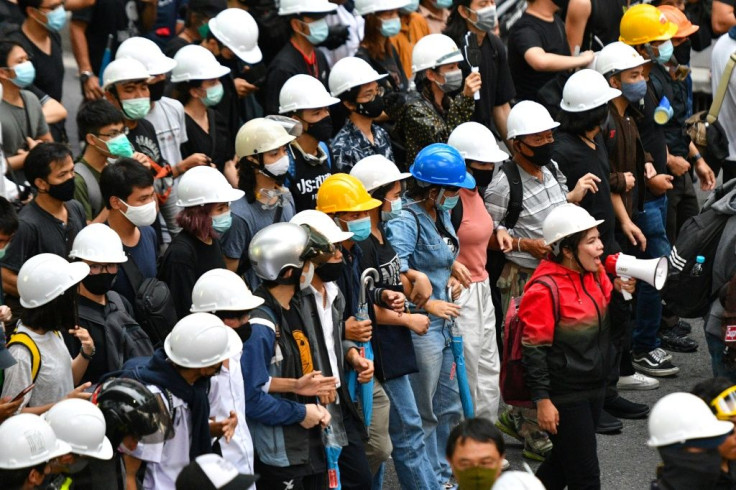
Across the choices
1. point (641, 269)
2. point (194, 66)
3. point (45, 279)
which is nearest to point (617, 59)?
point (641, 269)

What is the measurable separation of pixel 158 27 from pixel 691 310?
19.5 ft

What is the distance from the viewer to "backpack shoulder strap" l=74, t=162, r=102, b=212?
820 centimetres

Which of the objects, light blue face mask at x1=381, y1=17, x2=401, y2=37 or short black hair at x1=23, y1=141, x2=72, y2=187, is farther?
light blue face mask at x1=381, y1=17, x2=401, y2=37

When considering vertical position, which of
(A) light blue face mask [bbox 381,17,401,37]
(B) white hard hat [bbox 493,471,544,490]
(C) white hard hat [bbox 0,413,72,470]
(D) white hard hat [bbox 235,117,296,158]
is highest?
(B) white hard hat [bbox 493,471,544,490]

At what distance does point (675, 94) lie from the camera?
10.8m

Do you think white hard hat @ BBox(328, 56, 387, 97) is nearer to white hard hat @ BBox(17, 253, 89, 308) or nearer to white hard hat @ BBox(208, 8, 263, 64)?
white hard hat @ BBox(208, 8, 263, 64)

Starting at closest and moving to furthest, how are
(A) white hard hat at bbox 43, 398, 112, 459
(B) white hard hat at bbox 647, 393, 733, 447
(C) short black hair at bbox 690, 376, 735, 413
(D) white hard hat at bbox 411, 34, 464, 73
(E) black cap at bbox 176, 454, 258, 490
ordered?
(E) black cap at bbox 176, 454, 258, 490 → (B) white hard hat at bbox 647, 393, 733, 447 → (A) white hard hat at bbox 43, 398, 112, 459 → (C) short black hair at bbox 690, 376, 735, 413 → (D) white hard hat at bbox 411, 34, 464, 73

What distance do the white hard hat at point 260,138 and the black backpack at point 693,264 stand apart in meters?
2.50

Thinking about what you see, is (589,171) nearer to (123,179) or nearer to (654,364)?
(654,364)

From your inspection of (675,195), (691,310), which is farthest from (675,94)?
(691,310)

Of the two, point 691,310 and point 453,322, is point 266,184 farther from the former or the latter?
point 691,310

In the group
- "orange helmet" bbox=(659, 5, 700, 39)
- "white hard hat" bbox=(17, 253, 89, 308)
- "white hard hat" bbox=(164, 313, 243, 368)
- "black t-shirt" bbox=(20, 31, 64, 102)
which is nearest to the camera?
"white hard hat" bbox=(164, 313, 243, 368)

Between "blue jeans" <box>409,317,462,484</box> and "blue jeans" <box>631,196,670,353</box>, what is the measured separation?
2.49m

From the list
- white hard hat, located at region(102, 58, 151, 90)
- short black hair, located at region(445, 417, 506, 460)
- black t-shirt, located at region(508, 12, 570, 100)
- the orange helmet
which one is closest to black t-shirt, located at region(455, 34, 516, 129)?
black t-shirt, located at region(508, 12, 570, 100)
